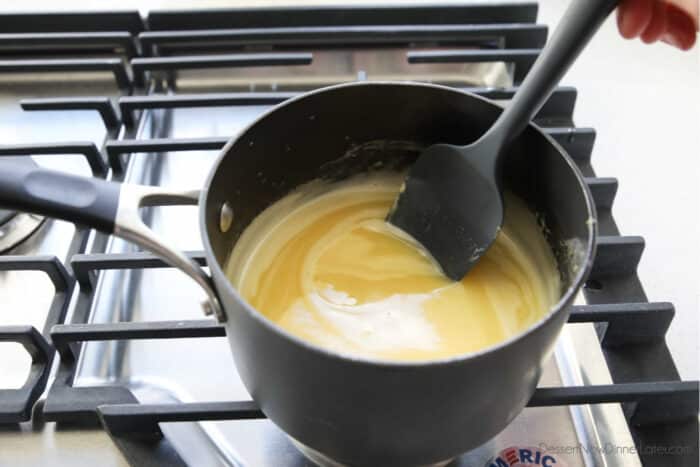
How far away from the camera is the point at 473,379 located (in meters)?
0.39

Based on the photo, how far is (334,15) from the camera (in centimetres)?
83

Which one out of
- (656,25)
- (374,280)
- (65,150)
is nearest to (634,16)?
(656,25)

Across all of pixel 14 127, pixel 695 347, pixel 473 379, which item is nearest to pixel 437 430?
pixel 473 379

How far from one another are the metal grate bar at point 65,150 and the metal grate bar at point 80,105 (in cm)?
6

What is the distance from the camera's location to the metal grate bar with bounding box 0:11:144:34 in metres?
0.84

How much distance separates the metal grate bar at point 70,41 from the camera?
0.81m

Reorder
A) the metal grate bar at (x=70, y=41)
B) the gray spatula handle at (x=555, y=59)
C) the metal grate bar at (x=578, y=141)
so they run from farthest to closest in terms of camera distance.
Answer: the metal grate bar at (x=70, y=41) < the metal grate bar at (x=578, y=141) < the gray spatula handle at (x=555, y=59)

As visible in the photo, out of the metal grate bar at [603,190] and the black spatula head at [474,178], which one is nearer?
the black spatula head at [474,178]

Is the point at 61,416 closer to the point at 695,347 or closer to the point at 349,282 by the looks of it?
the point at 349,282

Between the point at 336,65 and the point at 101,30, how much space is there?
30cm

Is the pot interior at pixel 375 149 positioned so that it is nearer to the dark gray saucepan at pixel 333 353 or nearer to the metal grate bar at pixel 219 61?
the dark gray saucepan at pixel 333 353

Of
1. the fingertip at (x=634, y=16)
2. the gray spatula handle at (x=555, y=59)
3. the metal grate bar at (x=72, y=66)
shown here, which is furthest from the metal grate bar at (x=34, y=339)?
the fingertip at (x=634, y=16)

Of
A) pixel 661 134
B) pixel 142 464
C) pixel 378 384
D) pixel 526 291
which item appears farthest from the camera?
pixel 661 134
